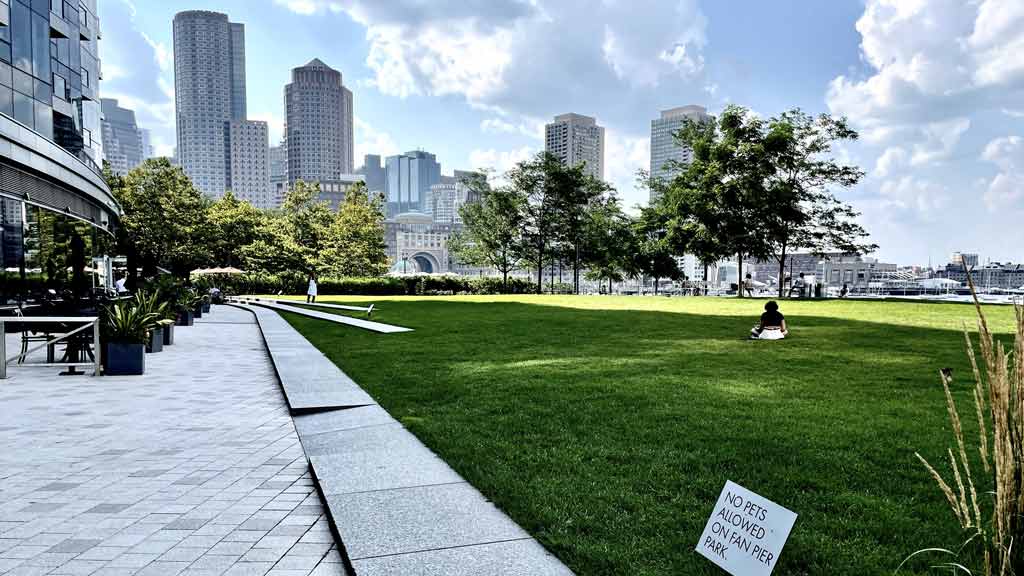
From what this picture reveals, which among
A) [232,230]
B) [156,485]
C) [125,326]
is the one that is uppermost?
[232,230]

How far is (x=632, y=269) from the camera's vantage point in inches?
2290

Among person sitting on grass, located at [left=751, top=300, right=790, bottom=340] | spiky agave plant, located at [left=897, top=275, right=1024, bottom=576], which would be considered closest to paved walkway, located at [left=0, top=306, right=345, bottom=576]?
spiky agave plant, located at [left=897, top=275, right=1024, bottom=576]

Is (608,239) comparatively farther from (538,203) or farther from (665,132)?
(665,132)

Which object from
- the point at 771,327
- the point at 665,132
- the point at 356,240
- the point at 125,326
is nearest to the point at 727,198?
the point at 771,327

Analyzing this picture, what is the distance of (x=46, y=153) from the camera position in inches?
791

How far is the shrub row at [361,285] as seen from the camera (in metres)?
47.8

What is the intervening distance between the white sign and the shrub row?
4798 centimetres

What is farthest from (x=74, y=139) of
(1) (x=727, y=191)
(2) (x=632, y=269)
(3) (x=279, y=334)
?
(2) (x=632, y=269)

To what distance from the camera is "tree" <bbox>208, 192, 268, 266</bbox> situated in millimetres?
54906

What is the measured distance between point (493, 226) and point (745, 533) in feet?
185

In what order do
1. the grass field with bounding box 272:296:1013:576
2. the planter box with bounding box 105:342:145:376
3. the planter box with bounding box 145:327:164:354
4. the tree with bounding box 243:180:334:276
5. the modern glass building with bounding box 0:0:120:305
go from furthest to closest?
the tree with bounding box 243:180:334:276, the modern glass building with bounding box 0:0:120:305, the planter box with bounding box 145:327:164:354, the planter box with bounding box 105:342:145:376, the grass field with bounding box 272:296:1013:576

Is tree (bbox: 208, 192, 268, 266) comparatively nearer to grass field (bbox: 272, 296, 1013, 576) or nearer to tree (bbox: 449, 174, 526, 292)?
tree (bbox: 449, 174, 526, 292)

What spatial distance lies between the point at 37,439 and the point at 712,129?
43.7m

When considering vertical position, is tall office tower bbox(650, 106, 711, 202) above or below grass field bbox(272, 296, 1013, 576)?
above
